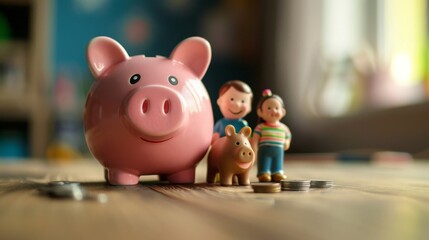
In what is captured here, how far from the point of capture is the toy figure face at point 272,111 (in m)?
0.83

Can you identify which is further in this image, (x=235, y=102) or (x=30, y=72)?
(x=30, y=72)

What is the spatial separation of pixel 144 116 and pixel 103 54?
0.16 metres

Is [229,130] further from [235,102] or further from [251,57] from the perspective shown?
[251,57]

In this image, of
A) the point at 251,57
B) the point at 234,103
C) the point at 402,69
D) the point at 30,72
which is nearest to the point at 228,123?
the point at 234,103

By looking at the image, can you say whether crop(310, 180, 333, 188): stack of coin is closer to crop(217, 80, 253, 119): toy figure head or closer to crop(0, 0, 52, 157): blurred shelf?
crop(217, 80, 253, 119): toy figure head

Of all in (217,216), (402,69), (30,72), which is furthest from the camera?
(30,72)

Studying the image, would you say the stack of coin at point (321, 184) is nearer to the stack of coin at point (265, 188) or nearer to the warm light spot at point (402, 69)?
the stack of coin at point (265, 188)

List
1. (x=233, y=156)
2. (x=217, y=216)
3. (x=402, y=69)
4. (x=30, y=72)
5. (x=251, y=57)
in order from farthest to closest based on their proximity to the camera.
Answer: (x=251, y=57), (x=30, y=72), (x=402, y=69), (x=233, y=156), (x=217, y=216)

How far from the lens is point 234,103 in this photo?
33.5 inches

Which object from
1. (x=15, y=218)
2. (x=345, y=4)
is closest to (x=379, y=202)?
(x=15, y=218)

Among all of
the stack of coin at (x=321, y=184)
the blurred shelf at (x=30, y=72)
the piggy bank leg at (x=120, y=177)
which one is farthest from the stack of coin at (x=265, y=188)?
the blurred shelf at (x=30, y=72)

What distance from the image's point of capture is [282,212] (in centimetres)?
49

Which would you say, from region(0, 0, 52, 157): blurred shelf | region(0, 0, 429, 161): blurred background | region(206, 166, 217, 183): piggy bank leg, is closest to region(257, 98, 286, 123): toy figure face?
region(206, 166, 217, 183): piggy bank leg

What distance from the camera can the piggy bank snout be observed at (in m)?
0.76
